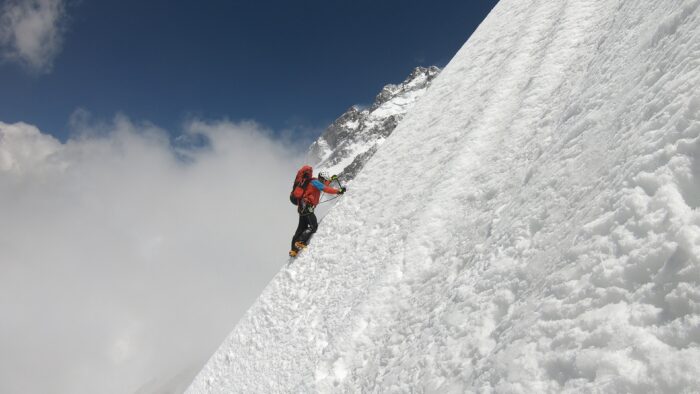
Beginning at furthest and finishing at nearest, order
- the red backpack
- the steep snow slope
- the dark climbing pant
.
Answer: the red backpack
the dark climbing pant
the steep snow slope

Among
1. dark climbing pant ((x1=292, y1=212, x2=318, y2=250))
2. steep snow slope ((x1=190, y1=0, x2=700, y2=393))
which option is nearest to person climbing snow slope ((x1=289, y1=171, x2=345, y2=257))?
dark climbing pant ((x1=292, y1=212, x2=318, y2=250))

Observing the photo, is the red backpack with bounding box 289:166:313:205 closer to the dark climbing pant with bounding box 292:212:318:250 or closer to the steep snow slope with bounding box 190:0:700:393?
the dark climbing pant with bounding box 292:212:318:250

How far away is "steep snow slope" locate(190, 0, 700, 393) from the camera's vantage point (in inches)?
87.2

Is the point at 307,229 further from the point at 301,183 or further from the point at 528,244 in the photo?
the point at 528,244

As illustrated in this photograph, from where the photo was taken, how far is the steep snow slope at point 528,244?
2.21 metres

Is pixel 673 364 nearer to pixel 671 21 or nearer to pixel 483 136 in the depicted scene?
pixel 671 21

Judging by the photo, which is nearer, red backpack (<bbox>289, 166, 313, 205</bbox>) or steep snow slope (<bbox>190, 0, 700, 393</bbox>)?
steep snow slope (<bbox>190, 0, 700, 393</bbox>)

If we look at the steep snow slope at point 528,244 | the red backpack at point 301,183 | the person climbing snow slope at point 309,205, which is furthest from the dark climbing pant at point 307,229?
the steep snow slope at point 528,244

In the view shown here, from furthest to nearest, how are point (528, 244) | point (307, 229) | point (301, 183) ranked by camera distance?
point (301, 183), point (307, 229), point (528, 244)

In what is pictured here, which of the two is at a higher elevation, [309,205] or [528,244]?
[309,205]

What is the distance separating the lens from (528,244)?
348 centimetres

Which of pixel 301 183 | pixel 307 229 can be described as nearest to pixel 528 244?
pixel 307 229

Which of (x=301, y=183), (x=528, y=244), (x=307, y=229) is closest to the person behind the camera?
(x=528, y=244)

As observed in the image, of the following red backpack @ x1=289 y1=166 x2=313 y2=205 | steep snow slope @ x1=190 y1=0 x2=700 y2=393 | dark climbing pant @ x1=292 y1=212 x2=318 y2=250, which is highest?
red backpack @ x1=289 y1=166 x2=313 y2=205
